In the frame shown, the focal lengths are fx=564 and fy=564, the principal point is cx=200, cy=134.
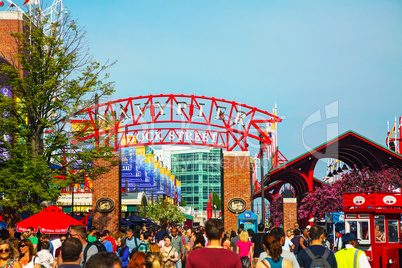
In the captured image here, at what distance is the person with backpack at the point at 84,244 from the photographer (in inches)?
381

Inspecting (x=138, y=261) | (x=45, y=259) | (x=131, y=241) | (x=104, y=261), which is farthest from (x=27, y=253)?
(x=104, y=261)

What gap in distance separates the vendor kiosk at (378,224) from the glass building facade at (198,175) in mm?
136083

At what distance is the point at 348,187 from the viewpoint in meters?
43.6

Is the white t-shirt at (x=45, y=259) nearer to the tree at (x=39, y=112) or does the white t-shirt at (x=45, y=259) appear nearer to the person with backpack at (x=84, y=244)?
the person with backpack at (x=84, y=244)

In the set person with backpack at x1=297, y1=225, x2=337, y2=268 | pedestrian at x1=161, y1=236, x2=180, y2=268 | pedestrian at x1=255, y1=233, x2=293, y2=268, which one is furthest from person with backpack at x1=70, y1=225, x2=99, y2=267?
person with backpack at x1=297, y1=225, x2=337, y2=268

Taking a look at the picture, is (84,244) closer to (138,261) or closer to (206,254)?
(138,261)

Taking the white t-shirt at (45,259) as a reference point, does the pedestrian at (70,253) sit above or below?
above

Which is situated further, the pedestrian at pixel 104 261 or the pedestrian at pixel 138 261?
the pedestrian at pixel 138 261

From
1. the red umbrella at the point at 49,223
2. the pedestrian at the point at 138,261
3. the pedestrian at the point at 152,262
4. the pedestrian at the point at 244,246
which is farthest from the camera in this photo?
the red umbrella at the point at 49,223

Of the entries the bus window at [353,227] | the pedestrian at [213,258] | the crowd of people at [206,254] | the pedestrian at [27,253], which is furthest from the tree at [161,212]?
the pedestrian at [213,258]

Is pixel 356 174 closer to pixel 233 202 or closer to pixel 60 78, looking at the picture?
pixel 233 202

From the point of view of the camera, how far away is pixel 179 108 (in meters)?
35.3

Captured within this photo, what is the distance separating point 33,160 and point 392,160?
30.7 metres

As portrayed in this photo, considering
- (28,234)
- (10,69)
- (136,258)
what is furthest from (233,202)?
(136,258)
